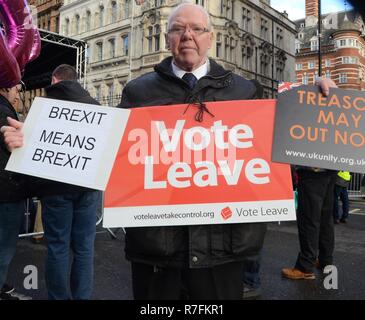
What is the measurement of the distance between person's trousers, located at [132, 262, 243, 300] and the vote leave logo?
0.23 meters

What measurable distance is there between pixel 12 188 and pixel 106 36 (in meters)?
35.1

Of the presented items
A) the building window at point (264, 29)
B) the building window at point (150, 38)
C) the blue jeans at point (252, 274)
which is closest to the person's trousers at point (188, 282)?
the blue jeans at point (252, 274)

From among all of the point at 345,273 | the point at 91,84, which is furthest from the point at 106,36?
the point at 345,273

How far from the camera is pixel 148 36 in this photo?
106 feet

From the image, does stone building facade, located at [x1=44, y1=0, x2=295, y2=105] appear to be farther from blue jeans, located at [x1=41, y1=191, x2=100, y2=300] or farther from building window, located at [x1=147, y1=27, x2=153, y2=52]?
blue jeans, located at [x1=41, y1=191, x2=100, y2=300]

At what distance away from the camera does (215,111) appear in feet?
5.90

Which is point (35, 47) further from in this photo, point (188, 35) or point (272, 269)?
point (188, 35)

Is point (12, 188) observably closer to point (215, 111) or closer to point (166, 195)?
point (166, 195)

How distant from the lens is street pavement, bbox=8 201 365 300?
12.2 feet

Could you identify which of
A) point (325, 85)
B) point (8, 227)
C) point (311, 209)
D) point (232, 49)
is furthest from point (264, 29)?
point (325, 85)

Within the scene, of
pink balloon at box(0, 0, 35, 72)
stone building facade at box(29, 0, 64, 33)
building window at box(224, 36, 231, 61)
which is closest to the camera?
pink balloon at box(0, 0, 35, 72)

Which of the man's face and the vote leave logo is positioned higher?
the man's face

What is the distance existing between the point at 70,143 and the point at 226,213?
2.61ft

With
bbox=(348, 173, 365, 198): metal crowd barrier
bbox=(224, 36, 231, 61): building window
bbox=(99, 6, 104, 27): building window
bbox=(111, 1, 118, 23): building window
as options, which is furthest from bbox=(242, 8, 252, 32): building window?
bbox=(348, 173, 365, 198): metal crowd barrier
